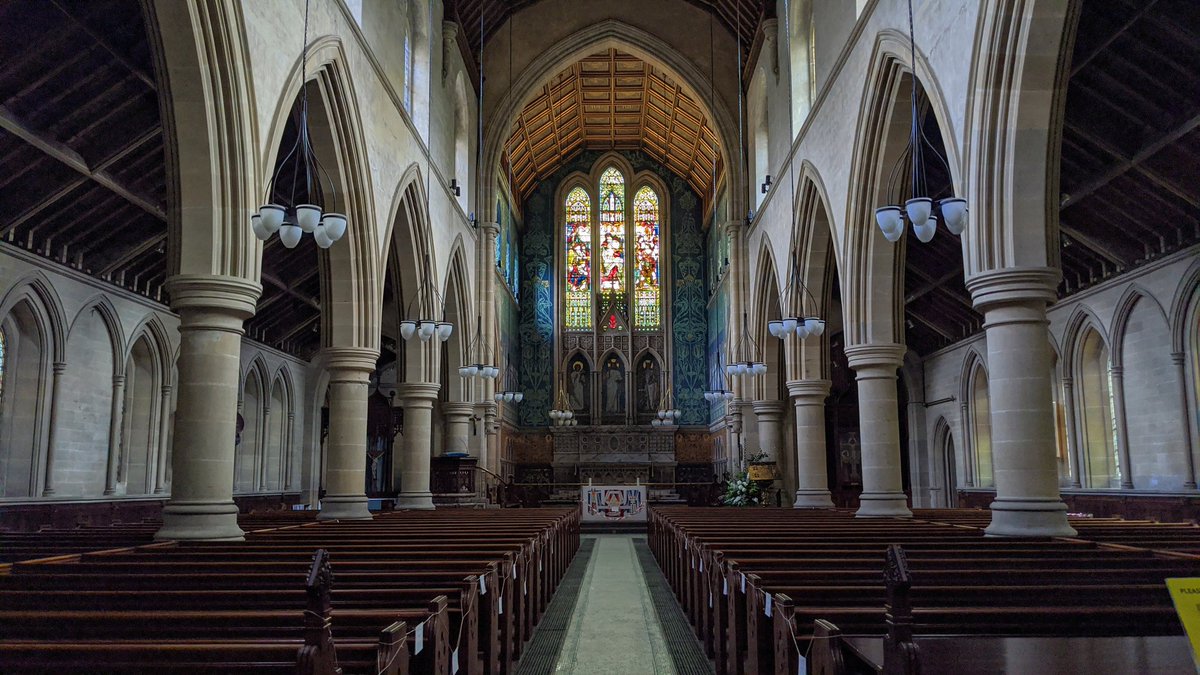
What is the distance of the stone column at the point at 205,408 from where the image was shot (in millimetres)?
7770

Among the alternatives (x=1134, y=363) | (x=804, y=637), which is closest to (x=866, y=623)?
(x=804, y=637)

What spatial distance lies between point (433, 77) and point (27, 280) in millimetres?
8203

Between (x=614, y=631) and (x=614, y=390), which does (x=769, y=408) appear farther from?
(x=614, y=631)

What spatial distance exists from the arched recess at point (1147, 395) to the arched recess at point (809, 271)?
4.46 meters

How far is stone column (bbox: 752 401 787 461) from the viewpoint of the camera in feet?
63.4

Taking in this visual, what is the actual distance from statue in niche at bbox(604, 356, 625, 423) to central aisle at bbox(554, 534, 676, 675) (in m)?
18.1

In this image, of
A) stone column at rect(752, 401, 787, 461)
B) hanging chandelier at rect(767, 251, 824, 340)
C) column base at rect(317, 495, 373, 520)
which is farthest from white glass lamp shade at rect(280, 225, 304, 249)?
stone column at rect(752, 401, 787, 461)

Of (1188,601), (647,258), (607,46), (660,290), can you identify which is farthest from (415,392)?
(647,258)

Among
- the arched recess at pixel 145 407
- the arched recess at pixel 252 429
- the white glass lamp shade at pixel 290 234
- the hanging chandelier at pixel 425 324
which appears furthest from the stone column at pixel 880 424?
the arched recess at pixel 252 429

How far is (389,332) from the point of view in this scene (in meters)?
23.9

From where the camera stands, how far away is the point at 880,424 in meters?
12.3

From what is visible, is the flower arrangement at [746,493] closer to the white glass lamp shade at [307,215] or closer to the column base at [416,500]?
the column base at [416,500]

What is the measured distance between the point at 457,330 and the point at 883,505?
10746 mm

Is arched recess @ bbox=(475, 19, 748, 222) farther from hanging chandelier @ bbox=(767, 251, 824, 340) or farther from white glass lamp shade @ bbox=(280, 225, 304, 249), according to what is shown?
white glass lamp shade @ bbox=(280, 225, 304, 249)
